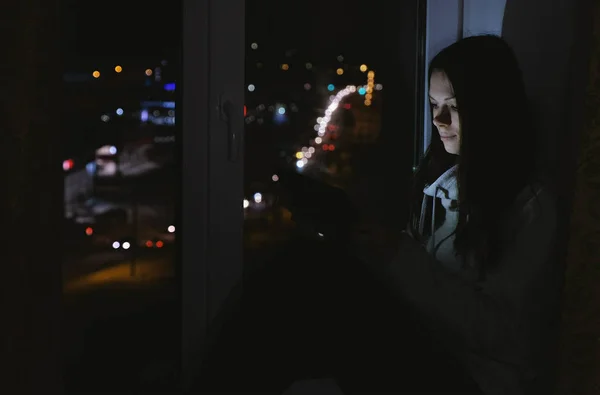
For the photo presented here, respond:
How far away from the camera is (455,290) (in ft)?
3.72

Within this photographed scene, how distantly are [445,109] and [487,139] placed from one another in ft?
0.57

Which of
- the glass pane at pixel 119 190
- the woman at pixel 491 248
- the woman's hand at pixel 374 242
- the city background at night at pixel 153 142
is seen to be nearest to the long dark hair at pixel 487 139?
the woman at pixel 491 248

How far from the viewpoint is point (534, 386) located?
1166 mm

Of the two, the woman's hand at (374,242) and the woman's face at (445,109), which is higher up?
Answer: the woman's face at (445,109)

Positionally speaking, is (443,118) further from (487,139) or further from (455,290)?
(455,290)

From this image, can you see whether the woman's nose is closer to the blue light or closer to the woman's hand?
the woman's hand

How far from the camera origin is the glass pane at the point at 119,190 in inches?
60.9

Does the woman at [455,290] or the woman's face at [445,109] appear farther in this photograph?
the woman's face at [445,109]

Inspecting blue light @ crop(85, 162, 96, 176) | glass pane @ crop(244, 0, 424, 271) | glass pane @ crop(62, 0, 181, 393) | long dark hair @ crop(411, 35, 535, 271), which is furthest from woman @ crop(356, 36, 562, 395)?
blue light @ crop(85, 162, 96, 176)

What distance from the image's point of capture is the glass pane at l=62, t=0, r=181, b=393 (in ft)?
5.08

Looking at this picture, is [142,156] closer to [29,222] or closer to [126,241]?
[126,241]

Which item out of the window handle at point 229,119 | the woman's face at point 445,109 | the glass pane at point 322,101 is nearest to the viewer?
the woman's face at point 445,109

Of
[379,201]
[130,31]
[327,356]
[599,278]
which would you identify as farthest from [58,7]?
[379,201]

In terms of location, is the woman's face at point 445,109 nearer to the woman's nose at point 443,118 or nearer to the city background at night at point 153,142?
the woman's nose at point 443,118
